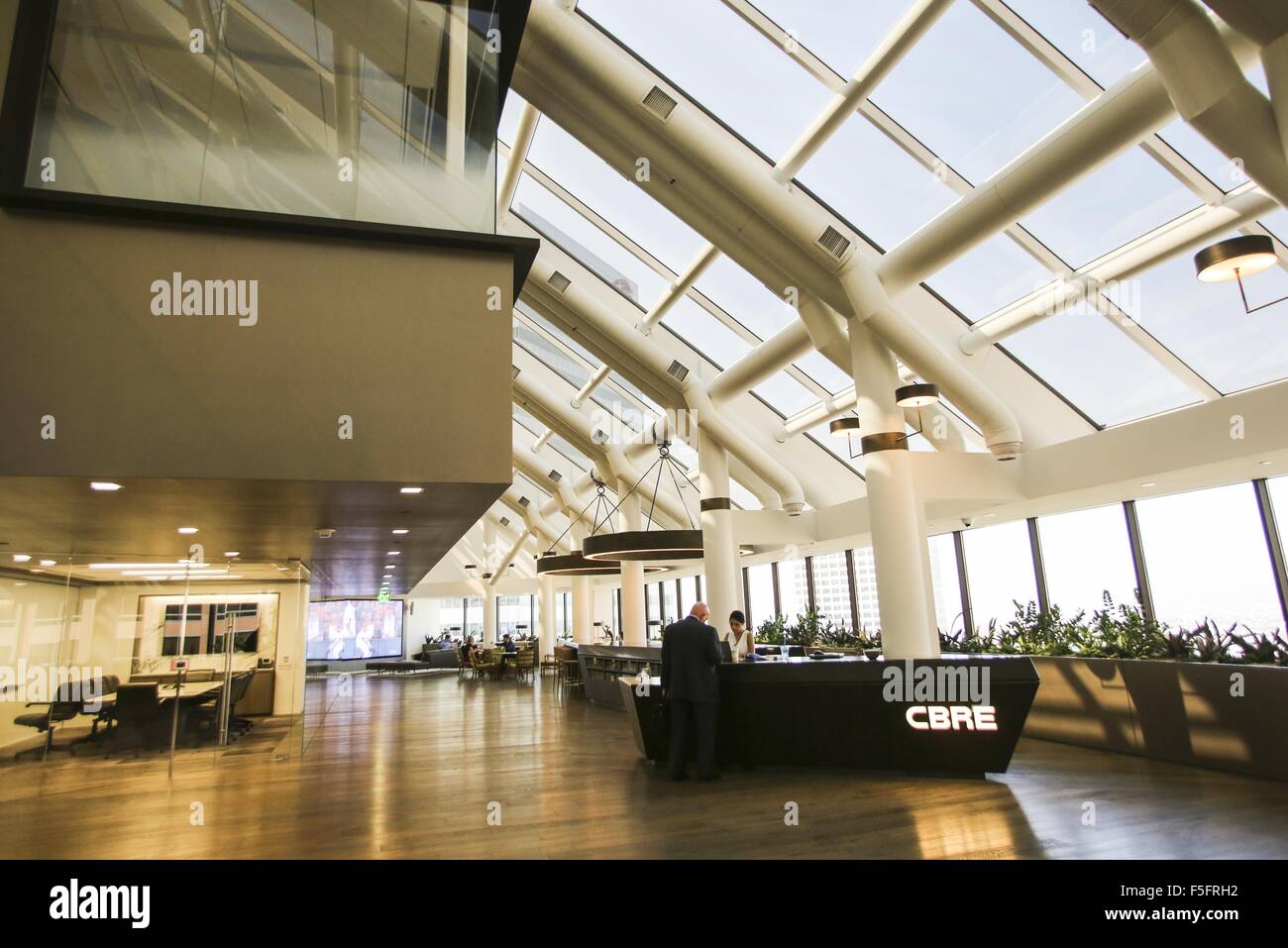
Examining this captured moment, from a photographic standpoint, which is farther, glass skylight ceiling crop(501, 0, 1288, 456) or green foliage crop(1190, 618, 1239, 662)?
glass skylight ceiling crop(501, 0, 1288, 456)

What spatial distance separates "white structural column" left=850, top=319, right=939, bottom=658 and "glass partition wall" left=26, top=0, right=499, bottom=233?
427 cm

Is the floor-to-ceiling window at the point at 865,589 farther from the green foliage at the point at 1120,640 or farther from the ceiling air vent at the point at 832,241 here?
the ceiling air vent at the point at 832,241

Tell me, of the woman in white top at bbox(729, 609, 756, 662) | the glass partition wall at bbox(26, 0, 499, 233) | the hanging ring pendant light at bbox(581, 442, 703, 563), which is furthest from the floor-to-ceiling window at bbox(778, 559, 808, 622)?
the glass partition wall at bbox(26, 0, 499, 233)

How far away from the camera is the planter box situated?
562 centimetres

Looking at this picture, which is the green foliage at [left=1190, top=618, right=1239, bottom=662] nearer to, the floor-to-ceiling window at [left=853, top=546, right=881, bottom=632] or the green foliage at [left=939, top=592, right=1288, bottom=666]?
the green foliage at [left=939, top=592, right=1288, bottom=666]

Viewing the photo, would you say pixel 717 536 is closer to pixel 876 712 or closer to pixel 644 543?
pixel 644 543

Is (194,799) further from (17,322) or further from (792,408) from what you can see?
(792,408)

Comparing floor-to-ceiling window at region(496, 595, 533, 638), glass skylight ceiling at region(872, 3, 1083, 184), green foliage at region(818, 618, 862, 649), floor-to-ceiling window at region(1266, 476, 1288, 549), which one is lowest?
green foliage at region(818, 618, 862, 649)

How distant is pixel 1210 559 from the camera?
29.9ft

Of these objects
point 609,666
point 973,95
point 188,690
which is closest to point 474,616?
point 609,666

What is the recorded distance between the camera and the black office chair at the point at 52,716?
6.76m

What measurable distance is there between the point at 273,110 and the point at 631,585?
11.8 meters
